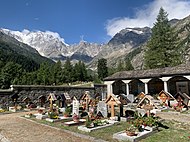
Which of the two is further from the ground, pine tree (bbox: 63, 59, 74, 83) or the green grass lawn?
pine tree (bbox: 63, 59, 74, 83)

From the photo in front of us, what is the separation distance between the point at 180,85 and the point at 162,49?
496 inches

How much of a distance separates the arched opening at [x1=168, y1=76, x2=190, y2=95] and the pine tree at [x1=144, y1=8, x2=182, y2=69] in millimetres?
9696

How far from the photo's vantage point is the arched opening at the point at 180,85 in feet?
101

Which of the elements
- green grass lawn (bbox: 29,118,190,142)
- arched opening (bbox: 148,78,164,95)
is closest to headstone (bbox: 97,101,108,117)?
green grass lawn (bbox: 29,118,190,142)

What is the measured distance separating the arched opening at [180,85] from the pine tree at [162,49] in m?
9.70

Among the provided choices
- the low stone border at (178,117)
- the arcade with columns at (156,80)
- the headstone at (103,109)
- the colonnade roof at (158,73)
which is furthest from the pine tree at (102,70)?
the headstone at (103,109)

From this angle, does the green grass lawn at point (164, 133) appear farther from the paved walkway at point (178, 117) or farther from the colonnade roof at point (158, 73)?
the colonnade roof at point (158, 73)

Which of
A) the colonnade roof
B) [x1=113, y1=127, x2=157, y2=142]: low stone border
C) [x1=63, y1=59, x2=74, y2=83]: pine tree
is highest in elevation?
[x1=63, y1=59, x2=74, y2=83]: pine tree

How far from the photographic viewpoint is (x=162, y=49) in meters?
42.3

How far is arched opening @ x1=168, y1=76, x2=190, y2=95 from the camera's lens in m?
30.8

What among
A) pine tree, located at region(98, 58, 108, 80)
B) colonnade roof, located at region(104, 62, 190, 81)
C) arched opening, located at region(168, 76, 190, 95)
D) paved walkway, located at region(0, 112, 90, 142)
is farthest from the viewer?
pine tree, located at region(98, 58, 108, 80)

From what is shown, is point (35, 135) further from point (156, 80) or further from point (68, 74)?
point (68, 74)

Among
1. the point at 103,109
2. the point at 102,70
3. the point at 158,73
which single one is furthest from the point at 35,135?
the point at 102,70

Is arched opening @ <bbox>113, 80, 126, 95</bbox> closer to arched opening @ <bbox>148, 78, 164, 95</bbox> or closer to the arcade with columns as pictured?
the arcade with columns
